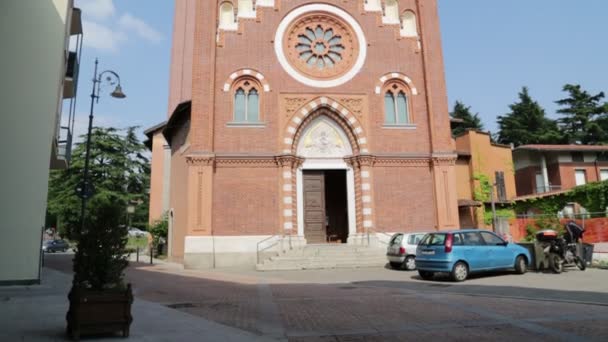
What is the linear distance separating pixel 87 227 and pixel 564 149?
120ft

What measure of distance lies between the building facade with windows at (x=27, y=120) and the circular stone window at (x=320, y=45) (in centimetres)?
1036

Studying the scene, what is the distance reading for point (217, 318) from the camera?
23.1 feet

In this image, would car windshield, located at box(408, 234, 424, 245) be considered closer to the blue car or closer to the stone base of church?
the blue car

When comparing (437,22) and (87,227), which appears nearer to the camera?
(87,227)

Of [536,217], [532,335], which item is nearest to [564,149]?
[536,217]

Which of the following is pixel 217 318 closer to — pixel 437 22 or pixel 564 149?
pixel 437 22

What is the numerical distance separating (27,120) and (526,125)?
50334mm

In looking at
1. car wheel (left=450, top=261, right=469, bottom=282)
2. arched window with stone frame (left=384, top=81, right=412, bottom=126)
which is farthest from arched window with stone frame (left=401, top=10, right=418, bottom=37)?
car wheel (left=450, top=261, right=469, bottom=282)

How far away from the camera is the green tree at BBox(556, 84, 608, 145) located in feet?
148

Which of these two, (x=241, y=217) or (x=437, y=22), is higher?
(x=437, y=22)

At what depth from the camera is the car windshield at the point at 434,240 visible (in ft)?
39.9

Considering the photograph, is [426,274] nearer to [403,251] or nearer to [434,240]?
[434,240]

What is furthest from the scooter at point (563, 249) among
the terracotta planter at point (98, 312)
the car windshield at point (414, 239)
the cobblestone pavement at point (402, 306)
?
the terracotta planter at point (98, 312)

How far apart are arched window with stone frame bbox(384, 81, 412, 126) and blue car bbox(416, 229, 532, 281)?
9.19 metres
